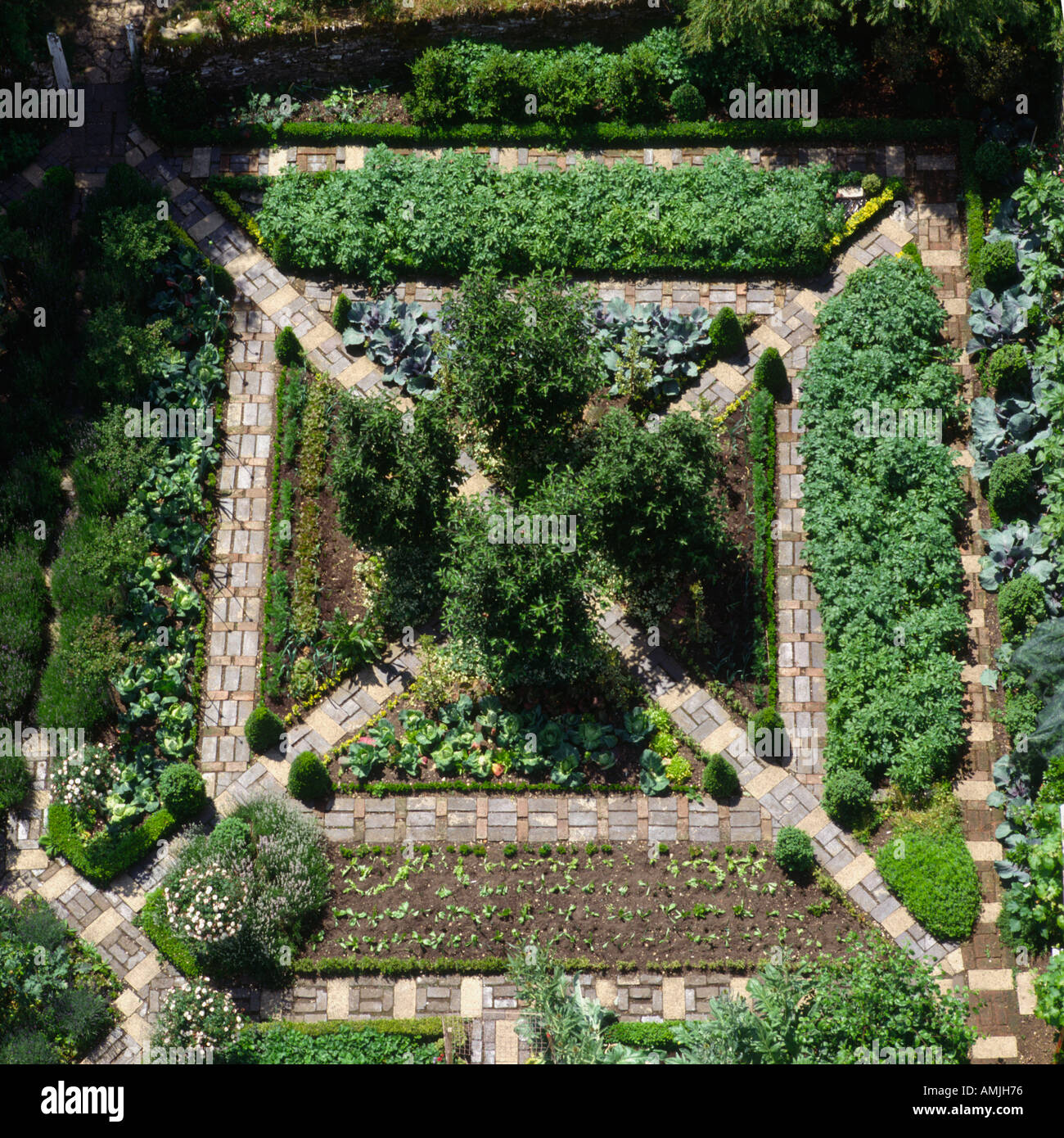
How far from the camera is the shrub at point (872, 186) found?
3209 cm

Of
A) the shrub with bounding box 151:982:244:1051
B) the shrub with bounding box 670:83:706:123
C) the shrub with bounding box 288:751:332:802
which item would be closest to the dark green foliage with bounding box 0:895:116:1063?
the shrub with bounding box 151:982:244:1051

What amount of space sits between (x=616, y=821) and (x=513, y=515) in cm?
578

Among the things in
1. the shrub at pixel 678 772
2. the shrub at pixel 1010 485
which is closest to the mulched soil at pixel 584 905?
the shrub at pixel 678 772

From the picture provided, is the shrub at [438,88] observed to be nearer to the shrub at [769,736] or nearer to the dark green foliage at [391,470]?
the dark green foliage at [391,470]

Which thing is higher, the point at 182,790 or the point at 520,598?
the point at 520,598

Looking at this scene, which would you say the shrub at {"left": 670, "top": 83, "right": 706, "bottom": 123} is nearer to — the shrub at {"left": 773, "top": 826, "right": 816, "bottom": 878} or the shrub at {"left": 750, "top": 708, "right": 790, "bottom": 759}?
the shrub at {"left": 750, "top": 708, "right": 790, "bottom": 759}

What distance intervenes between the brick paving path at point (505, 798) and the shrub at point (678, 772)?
35 centimetres

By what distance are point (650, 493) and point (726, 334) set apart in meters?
5.08

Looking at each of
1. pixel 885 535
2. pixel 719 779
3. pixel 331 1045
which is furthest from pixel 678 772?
pixel 331 1045

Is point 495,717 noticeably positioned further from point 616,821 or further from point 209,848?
point 209,848

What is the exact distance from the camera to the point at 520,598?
87.2 ft

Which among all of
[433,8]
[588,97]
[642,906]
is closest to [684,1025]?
[642,906]

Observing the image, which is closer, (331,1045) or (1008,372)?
(331,1045)

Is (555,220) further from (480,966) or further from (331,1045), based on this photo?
(331,1045)
